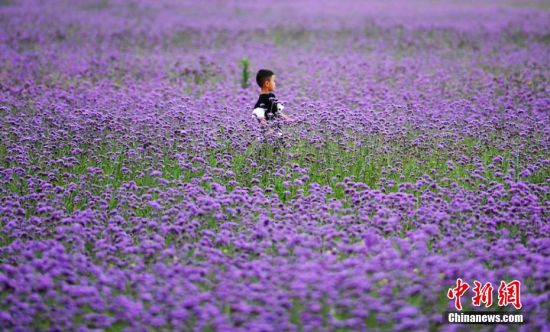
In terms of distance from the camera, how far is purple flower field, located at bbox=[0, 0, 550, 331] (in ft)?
14.4

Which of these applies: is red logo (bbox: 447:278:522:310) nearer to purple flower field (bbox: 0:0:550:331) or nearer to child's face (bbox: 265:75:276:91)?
purple flower field (bbox: 0:0:550:331)

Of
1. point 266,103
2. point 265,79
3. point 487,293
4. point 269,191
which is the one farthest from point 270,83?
point 487,293

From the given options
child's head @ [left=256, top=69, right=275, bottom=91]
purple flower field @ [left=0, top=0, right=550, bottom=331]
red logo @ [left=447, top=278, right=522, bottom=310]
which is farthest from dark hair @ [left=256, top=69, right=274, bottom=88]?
red logo @ [left=447, top=278, right=522, bottom=310]

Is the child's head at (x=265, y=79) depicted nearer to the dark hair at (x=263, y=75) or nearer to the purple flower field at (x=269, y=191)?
the dark hair at (x=263, y=75)

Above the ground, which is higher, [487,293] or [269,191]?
[269,191]

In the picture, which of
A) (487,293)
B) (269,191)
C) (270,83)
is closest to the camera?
(487,293)

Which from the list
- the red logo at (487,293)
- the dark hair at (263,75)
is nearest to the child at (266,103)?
the dark hair at (263,75)

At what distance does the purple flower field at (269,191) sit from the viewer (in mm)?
4398

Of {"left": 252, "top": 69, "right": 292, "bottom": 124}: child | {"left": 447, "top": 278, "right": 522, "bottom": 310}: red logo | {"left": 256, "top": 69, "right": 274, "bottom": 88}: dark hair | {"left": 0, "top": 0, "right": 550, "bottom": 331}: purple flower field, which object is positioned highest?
{"left": 256, "top": 69, "right": 274, "bottom": 88}: dark hair

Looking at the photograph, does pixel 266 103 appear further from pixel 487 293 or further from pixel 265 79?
pixel 487 293

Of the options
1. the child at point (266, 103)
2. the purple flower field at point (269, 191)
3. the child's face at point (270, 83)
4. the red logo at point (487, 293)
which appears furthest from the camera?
the child's face at point (270, 83)

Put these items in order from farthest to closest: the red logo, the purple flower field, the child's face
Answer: the child's face, the red logo, the purple flower field

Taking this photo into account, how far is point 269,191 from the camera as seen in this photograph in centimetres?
715

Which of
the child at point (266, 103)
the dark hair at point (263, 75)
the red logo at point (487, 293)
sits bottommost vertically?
the red logo at point (487, 293)
